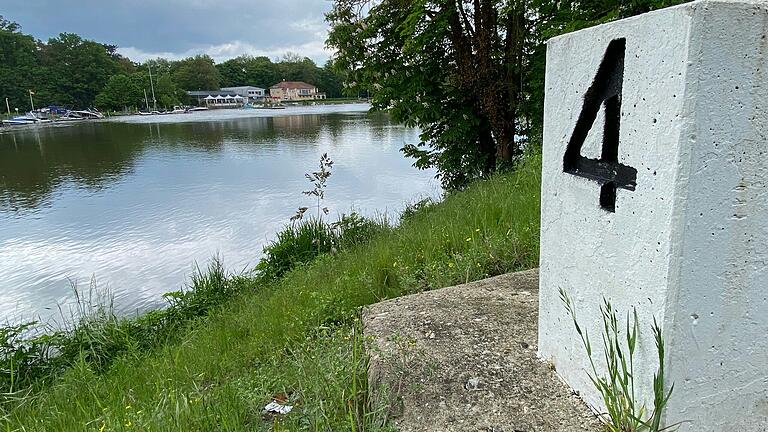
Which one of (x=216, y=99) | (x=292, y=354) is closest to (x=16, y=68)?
(x=216, y=99)

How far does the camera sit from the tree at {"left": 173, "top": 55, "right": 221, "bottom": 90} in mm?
96000

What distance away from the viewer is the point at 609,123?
142 cm

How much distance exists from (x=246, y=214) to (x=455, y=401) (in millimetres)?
9615

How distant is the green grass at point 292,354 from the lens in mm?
1788

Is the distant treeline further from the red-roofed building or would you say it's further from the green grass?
the green grass

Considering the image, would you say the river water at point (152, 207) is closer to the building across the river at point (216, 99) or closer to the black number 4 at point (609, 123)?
the black number 4 at point (609, 123)

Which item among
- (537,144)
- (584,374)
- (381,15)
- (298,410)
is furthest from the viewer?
(381,15)

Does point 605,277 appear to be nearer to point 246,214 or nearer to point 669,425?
point 669,425

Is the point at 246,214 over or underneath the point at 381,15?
underneath

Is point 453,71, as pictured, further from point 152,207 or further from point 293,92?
point 293,92

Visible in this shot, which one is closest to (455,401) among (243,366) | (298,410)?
(298,410)

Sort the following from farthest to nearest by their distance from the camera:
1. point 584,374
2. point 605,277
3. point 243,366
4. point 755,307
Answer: point 243,366 < point 584,374 < point 605,277 < point 755,307

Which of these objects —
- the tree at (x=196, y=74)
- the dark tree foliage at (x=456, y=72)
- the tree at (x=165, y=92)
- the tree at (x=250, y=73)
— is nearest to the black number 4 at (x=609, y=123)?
the dark tree foliage at (x=456, y=72)

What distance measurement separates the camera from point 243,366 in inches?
114
